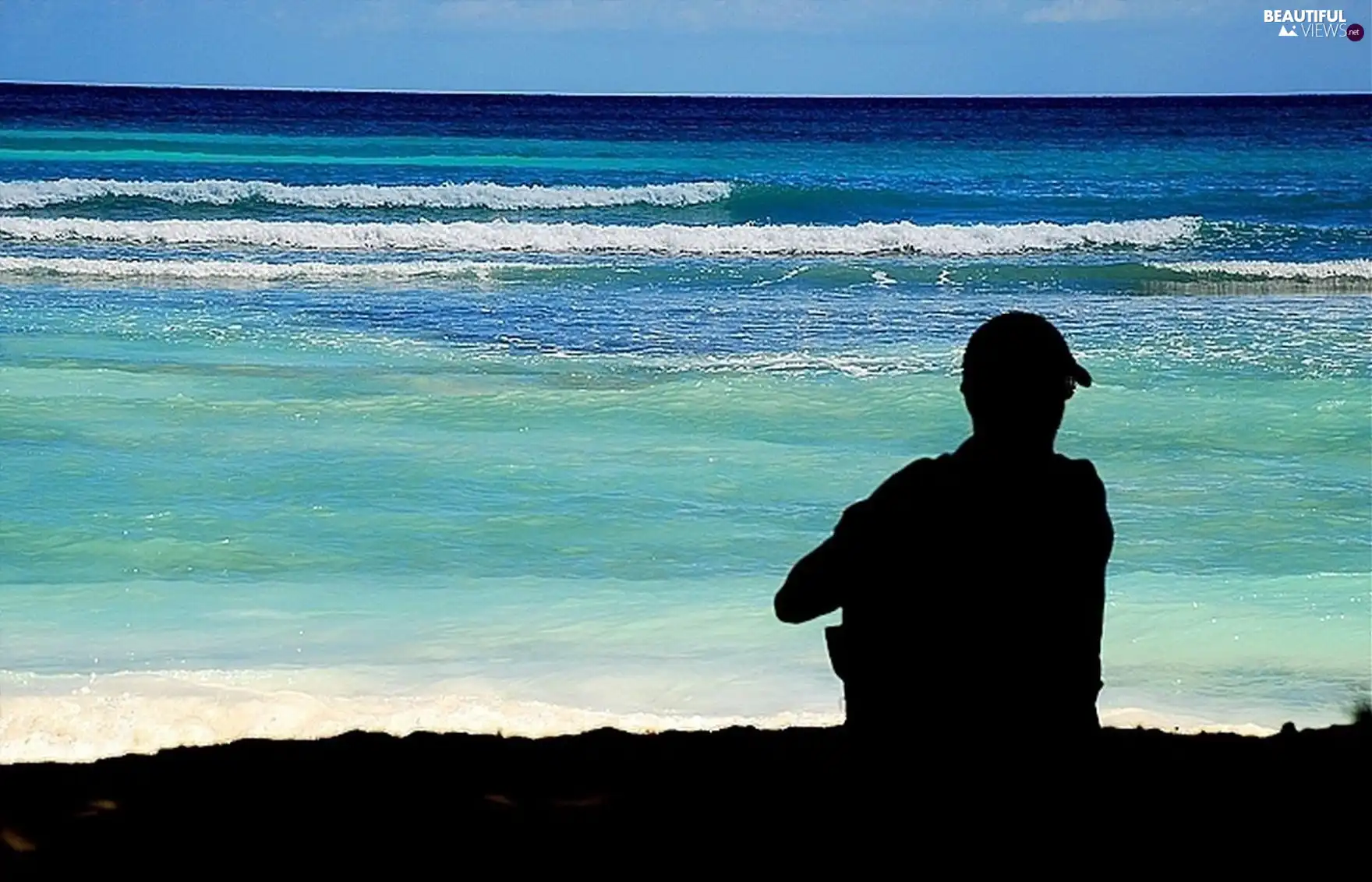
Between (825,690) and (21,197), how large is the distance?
789 inches

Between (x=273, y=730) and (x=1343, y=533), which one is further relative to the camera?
(x=1343, y=533)

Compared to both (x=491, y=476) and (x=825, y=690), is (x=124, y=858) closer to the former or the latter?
(x=825, y=690)

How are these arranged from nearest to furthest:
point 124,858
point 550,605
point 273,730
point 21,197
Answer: point 124,858, point 273,730, point 550,605, point 21,197

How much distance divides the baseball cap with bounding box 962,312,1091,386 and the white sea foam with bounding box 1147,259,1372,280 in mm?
14269

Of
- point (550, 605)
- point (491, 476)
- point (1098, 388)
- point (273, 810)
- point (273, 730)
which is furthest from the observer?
point (1098, 388)

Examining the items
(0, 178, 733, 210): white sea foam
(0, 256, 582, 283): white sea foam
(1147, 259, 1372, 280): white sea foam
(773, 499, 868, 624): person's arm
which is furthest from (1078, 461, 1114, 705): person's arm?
(0, 178, 733, 210): white sea foam

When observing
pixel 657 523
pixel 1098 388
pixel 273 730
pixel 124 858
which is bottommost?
pixel 124 858

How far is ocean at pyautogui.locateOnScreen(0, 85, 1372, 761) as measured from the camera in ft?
15.4

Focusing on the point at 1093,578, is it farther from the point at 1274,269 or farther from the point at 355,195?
the point at 355,195

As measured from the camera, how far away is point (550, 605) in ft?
17.6

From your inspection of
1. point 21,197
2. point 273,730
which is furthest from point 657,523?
point 21,197

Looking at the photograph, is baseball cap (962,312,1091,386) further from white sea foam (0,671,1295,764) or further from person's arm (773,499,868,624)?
white sea foam (0,671,1295,764)

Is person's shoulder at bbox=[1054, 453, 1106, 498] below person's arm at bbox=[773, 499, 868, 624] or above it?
above

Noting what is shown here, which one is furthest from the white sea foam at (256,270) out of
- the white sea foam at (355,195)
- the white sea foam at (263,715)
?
the white sea foam at (263,715)
